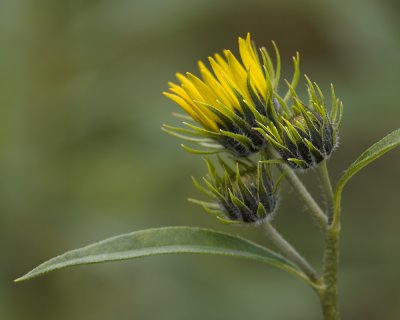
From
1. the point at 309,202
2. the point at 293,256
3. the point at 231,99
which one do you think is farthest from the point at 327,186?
the point at 231,99

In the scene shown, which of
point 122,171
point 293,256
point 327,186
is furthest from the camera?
point 122,171

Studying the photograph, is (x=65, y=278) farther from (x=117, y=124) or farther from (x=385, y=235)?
(x=385, y=235)

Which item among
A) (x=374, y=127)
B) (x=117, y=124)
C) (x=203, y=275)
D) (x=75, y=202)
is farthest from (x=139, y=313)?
(x=374, y=127)

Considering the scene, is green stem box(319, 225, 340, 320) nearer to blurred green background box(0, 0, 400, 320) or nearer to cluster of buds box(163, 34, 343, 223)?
cluster of buds box(163, 34, 343, 223)

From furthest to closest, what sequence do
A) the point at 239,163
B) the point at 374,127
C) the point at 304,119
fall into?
the point at 374,127 → the point at 239,163 → the point at 304,119

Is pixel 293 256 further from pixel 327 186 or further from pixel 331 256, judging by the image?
pixel 327 186

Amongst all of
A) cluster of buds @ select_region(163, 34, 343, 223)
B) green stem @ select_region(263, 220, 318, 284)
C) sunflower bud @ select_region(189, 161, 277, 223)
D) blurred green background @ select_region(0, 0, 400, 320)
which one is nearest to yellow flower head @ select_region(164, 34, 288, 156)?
cluster of buds @ select_region(163, 34, 343, 223)
